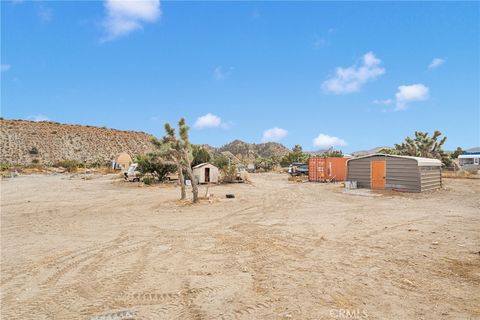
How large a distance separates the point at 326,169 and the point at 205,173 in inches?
421

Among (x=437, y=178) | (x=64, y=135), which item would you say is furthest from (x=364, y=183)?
(x=64, y=135)

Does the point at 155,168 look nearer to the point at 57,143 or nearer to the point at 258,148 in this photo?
the point at 57,143

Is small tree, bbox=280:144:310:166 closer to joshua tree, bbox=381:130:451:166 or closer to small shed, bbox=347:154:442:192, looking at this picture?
joshua tree, bbox=381:130:451:166

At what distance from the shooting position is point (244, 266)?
6.65 metres

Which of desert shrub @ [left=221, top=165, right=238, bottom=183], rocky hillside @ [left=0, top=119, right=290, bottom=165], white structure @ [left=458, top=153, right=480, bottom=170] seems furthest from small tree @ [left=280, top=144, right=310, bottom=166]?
desert shrub @ [left=221, top=165, right=238, bottom=183]

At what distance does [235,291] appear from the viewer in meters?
5.36

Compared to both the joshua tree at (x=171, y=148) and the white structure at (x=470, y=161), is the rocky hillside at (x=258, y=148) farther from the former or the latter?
the joshua tree at (x=171, y=148)

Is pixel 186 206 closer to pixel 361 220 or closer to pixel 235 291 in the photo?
pixel 361 220

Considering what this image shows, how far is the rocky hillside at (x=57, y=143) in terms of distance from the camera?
253 ft

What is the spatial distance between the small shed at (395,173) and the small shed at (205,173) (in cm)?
1077

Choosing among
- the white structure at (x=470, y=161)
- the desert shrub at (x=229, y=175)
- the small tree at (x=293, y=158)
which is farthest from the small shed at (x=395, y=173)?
the small tree at (x=293, y=158)

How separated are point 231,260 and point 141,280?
1.86 meters

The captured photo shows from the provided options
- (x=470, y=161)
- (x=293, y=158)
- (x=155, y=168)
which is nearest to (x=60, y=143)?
(x=293, y=158)

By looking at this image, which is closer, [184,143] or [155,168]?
[184,143]
